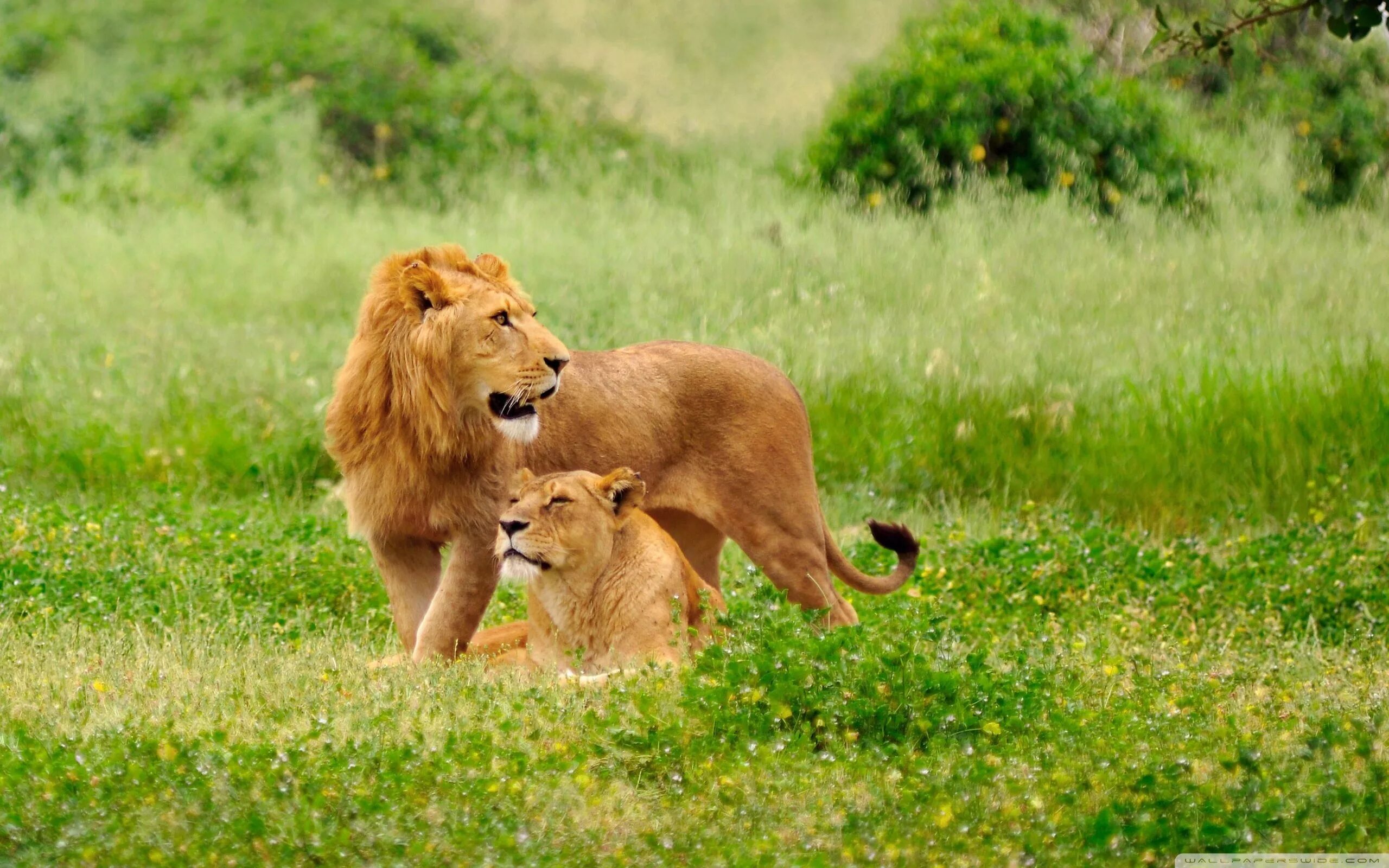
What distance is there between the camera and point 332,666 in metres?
6.80

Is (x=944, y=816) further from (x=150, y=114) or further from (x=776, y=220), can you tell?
(x=150, y=114)

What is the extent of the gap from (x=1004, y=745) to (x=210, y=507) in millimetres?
5633

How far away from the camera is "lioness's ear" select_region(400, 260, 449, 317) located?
21.3 ft

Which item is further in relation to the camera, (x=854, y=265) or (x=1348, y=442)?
(x=854, y=265)

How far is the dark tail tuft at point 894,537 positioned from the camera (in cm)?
738

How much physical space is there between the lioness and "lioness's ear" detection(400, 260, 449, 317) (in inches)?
27.3

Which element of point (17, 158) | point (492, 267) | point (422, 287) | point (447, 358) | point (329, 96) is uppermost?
point (329, 96)

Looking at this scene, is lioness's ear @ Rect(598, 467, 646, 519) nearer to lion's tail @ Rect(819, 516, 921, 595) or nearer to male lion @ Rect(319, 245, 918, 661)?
male lion @ Rect(319, 245, 918, 661)

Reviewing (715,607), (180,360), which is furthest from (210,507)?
(715,607)

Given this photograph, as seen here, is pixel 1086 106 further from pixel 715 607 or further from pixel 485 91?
pixel 715 607

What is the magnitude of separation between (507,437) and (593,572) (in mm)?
602

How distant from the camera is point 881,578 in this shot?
7570 millimetres

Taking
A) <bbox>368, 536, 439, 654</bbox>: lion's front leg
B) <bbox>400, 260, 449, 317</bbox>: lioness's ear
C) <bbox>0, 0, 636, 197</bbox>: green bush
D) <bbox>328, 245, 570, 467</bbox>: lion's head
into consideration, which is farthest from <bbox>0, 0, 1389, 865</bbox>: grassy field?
<bbox>400, 260, 449, 317</bbox>: lioness's ear

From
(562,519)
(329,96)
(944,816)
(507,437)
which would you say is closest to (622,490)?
(562,519)
